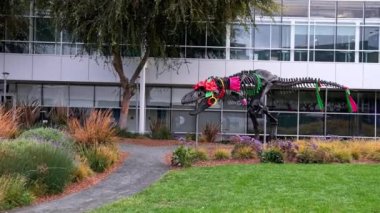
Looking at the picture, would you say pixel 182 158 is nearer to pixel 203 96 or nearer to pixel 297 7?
pixel 203 96

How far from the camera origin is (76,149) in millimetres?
15672

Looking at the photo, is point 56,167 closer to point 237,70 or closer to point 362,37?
point 237,70

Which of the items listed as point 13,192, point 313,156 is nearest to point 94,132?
point 313,156

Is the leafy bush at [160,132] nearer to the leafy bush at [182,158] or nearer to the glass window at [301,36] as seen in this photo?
the glass window at [301,36]

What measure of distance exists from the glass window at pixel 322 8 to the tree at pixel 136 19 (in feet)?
17.5

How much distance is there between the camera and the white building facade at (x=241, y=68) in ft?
99.5

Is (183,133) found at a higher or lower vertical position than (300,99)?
lower

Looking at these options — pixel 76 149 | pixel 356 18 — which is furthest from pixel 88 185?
pixel 356 18

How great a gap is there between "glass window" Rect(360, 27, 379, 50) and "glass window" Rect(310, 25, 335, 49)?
1.57 meters

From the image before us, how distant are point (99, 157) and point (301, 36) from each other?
18377 mm

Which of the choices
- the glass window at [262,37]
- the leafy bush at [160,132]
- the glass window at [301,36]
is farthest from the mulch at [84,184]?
the glass window at [301,36]

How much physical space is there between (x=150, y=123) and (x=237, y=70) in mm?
5368

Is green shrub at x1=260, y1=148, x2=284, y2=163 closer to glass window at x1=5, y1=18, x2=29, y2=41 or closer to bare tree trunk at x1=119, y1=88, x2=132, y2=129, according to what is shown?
bare tree trunk at x1=119, y1=88, x2=132, y2=129

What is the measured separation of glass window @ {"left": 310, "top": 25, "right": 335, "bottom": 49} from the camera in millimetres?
30641
